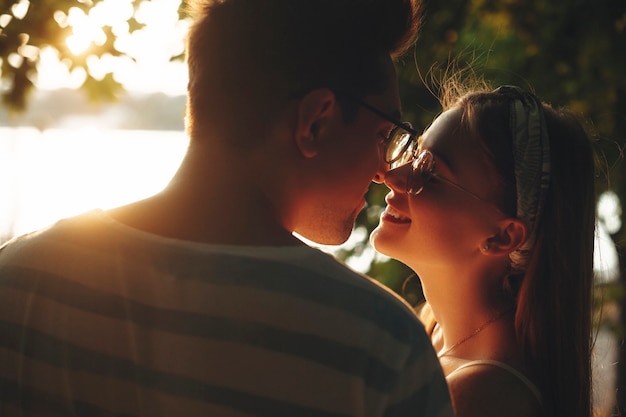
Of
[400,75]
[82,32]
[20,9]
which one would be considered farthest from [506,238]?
[400,75]

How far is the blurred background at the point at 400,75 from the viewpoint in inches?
130

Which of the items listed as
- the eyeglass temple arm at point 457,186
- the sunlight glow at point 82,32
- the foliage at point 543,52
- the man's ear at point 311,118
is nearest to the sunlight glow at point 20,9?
the sunlight glow at point 82,32

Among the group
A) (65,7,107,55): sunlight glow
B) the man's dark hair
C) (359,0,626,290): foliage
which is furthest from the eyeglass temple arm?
(359,0,626,290): foliage

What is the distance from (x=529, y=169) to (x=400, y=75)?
349cm

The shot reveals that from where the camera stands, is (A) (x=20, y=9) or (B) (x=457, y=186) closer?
(B) (x=457, y=186)

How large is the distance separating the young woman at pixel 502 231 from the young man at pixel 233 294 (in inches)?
31.5

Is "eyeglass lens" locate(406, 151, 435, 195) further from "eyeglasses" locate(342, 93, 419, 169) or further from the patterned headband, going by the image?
the patterned headband

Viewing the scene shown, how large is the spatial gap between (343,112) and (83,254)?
23.2 inches

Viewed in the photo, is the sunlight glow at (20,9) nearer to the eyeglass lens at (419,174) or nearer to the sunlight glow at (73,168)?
the sunlight glow at (73,168)

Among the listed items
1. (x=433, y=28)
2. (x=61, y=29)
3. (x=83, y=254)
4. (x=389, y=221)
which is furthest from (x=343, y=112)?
(x=433, y=28)

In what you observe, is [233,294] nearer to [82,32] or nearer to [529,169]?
[529,169]

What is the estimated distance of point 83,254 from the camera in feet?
5.33

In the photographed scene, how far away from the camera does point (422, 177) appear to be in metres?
2.75

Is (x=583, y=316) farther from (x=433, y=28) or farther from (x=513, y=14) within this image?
(x=513, y=14)
